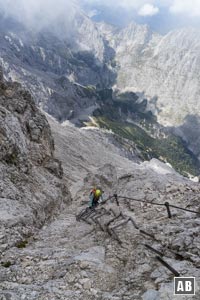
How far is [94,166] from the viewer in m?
90.4

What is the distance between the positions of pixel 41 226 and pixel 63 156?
53.7 metres

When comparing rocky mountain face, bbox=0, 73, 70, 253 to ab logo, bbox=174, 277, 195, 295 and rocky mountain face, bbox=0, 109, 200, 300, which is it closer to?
rocky mountain face, bbox=0, 109, 200, 300

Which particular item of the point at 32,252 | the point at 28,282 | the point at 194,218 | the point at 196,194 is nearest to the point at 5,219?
the point at 32,252

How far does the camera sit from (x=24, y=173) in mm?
37719

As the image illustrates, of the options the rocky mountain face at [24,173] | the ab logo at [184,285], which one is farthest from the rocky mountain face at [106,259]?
the rocky mountain face at [24,173]

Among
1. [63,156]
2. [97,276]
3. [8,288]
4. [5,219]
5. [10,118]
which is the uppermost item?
[63,156]

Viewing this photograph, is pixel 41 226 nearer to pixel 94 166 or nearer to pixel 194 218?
pixel 194 218

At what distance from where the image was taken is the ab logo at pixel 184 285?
1381 centimetres

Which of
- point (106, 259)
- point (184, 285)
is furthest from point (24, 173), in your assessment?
point (184, 285)

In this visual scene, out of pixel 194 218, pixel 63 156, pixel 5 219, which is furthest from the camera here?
pixel 63 156

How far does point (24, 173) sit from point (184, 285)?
2595 cm

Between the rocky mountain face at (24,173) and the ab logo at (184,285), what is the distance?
371 inches

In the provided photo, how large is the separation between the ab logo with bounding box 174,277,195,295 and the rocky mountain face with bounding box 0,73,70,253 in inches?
371

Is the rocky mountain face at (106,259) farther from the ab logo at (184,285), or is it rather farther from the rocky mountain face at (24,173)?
the rocky mountain face at (24,173)
